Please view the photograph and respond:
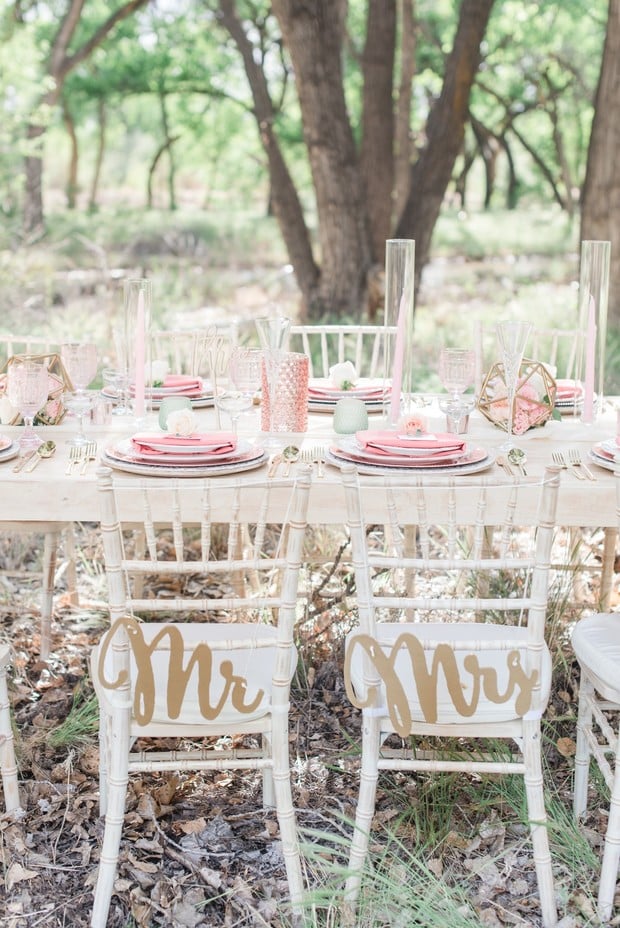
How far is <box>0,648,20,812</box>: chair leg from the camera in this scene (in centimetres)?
218

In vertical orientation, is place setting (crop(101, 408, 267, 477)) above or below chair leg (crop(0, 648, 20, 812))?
above

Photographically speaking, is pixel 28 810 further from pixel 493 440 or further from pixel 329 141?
pixel 329 141

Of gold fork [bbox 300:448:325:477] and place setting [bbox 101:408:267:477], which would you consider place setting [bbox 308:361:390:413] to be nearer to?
gold fork [bbox 300:448:325:477]

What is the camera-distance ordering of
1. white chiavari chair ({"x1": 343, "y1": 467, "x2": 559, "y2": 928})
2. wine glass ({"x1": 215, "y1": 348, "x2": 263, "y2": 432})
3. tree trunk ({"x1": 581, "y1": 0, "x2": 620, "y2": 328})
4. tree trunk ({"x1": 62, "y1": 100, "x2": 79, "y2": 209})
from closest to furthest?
white chiavari chair ({"x1": 343, "y1": 467, "x2": 559, "y2": 928}) < wine glass ({"x1": 215, "y1": 348, "x2": 263, "y2": 432}) < tree trunk ({"x1": 581, "y1": 0, "x2": 620, "y2": 328}) < tree trunk ({"x1": 62, "y1": 100, "x2": 79, "y2": 209})

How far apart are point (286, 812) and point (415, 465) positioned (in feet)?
2.36

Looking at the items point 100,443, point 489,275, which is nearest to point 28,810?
point 100,443

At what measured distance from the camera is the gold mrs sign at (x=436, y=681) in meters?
1.81

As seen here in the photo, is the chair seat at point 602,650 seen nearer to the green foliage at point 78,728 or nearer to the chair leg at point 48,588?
the green foliage at point 78,728

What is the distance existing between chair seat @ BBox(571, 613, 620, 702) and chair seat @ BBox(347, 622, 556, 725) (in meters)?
0.13

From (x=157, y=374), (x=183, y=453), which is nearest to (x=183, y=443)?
(x=183, y=453)

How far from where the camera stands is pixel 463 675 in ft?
6.42

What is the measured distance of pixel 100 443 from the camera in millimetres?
2426

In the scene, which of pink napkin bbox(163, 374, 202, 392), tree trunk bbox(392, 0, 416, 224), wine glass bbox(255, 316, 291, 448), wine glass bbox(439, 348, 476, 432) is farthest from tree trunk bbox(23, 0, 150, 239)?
wine glass bbox(439, 348, 476, 432)

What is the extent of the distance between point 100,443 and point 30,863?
3.00ft
